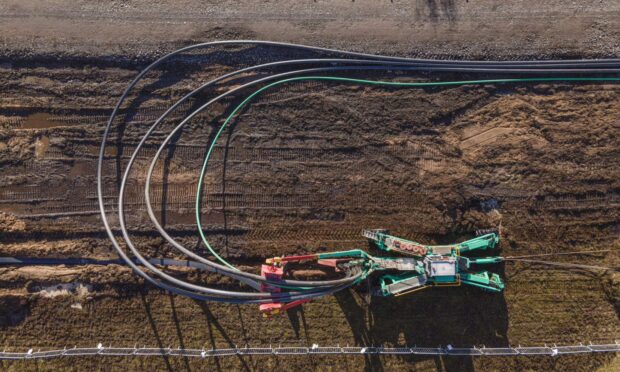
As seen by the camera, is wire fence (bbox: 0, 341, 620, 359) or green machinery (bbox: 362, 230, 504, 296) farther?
wire fence (bbox: 0, 341, 620, 359)

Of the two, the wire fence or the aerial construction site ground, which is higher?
the aerial construction site ground

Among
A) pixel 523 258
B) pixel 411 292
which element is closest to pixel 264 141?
pixel 411 292

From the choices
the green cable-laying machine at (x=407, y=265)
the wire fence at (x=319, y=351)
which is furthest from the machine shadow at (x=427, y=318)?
the green cable-laying machine at (x=407, y=265)

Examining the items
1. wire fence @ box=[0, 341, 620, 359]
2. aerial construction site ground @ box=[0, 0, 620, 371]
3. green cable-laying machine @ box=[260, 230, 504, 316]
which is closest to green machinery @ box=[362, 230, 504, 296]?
green cable-laying machine @ box=[260, 230, 504, 316]

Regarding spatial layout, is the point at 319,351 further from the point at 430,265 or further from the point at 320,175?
the point at 320,175

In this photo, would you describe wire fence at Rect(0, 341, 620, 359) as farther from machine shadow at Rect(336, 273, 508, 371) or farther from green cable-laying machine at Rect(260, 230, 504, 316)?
green cable-laying machine at Rect(260, 230, 504, 316)

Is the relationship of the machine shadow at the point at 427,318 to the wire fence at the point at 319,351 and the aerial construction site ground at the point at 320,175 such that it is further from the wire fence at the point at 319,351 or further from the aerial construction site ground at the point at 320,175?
the wire fence at the point at 319,351
